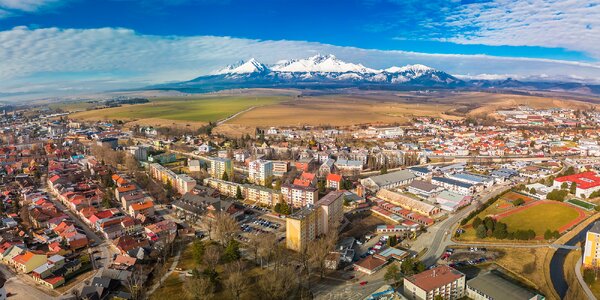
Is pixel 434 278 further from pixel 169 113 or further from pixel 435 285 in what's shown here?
pixel 169 113

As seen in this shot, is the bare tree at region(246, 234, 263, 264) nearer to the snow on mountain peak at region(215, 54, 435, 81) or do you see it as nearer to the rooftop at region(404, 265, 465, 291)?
the rooftop at region(404, 265, 465, 291)

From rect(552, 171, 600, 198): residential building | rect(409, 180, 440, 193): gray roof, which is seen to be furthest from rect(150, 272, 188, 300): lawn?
rect(552, 171, 600, 198): residential building

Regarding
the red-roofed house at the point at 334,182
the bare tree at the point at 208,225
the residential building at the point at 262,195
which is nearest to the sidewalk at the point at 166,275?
the bare tree at the point at 208,225

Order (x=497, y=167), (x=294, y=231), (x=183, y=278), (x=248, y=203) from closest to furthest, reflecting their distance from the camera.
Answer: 1. (x=183, y=278)
2. (x=294, y=231)
3. (x=248, y=203)
4. (x=497, y=167)

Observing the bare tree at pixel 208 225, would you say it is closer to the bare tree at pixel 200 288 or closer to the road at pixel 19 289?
the bare tree at pixel 200 288

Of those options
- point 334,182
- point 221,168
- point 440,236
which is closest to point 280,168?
point 221,168

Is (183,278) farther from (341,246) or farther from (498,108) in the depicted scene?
(498,108)

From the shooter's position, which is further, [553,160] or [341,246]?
[553,160]

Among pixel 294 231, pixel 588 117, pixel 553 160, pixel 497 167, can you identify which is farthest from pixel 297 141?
pixel 588 117
